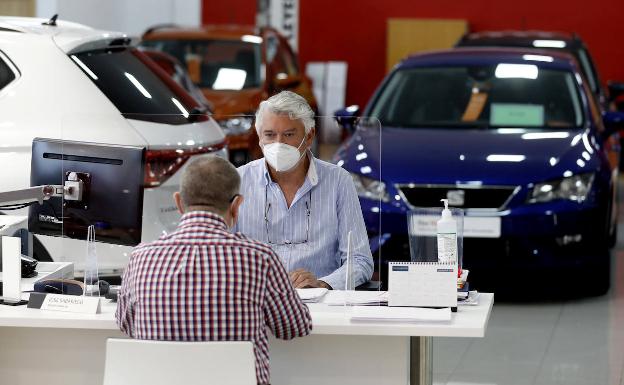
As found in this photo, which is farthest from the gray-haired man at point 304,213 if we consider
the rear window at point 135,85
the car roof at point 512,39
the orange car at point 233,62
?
the car roof at point 512,39

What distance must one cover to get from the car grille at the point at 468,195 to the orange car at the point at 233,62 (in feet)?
9.32

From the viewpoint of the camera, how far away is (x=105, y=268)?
4781mm

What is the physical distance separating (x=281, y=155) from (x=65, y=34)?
201 centimetres

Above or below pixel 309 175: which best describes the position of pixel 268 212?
below

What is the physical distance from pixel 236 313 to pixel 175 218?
5.53ft

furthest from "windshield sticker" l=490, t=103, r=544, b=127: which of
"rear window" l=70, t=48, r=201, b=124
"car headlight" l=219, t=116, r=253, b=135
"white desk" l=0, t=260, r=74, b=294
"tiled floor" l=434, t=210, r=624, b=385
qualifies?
"white desk" l=0, t=260, r=74, b=294

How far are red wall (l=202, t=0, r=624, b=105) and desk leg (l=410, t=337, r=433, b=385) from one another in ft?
38.0

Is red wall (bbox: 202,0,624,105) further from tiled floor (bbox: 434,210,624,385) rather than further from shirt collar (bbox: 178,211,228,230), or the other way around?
shirt collar (bbox: 178,211,228,230)

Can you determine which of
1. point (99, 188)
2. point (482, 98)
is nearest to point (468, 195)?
point (482, 98)

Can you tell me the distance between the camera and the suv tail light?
17.3ft

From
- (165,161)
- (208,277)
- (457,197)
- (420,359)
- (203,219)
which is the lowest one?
(457,197)

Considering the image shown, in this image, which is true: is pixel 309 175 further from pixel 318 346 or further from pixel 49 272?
pixel 49 272

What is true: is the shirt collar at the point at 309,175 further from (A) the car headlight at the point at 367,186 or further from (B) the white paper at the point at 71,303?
(A) the car headlight at the point at 367,186

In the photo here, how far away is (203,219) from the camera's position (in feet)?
10.6
